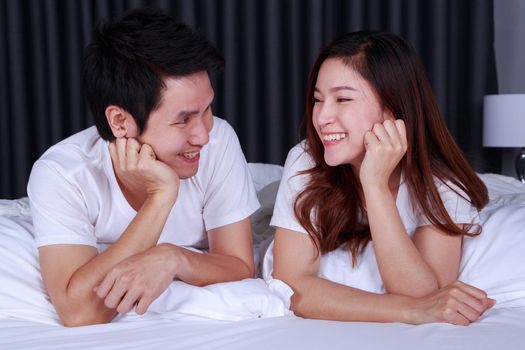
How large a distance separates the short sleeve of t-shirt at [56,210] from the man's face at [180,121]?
0.63 feet

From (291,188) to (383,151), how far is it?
0.81 ft

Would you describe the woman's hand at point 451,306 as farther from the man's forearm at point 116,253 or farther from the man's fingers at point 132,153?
the man's fingers at point 132,153

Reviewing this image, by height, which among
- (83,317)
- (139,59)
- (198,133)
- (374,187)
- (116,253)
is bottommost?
(83,317)

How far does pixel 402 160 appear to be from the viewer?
158cm

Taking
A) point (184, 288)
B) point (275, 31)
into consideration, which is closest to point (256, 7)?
point (275, 31)

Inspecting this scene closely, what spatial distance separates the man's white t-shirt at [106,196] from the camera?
1403mm

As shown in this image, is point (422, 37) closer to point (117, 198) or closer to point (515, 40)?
point (515, 40)

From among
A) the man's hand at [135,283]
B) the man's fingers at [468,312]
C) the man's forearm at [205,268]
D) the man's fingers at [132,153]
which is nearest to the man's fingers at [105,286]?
the man's hand at [135,283]

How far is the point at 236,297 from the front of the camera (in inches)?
51.8

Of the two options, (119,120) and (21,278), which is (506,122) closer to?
(119,120)

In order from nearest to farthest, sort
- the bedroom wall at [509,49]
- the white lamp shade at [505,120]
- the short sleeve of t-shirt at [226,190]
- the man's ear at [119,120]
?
the man's ear at [119,120], the short sleeve of t-shirt at [226,190], the white lamp shade at [505,120], the bedroom wall at [509,49]

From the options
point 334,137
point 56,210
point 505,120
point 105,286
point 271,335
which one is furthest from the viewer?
point 505,120

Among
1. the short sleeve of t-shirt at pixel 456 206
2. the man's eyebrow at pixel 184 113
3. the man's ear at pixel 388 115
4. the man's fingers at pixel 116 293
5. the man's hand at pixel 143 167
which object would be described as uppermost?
the man's eyebrow at pixel 184 113

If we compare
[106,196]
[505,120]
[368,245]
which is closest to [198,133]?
[106,196]
